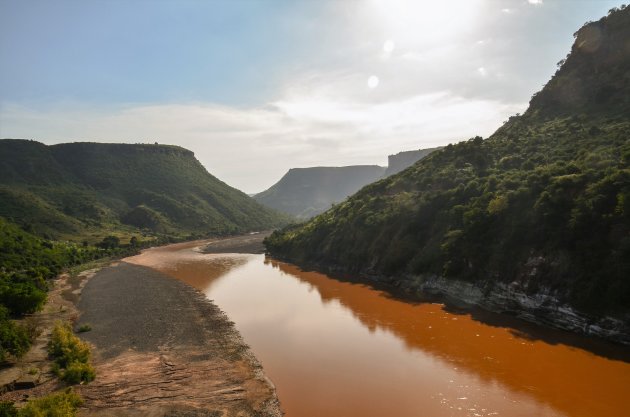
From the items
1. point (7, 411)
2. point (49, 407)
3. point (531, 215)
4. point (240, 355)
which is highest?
point (531, 215)

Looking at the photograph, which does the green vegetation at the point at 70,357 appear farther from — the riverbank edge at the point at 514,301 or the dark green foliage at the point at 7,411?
the riverbank edge at the point at 514,301

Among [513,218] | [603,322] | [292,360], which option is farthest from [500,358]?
[513,218]

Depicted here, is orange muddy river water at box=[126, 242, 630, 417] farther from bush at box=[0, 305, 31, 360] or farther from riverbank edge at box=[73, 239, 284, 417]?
bush at box=[0, 305, 31, 360]

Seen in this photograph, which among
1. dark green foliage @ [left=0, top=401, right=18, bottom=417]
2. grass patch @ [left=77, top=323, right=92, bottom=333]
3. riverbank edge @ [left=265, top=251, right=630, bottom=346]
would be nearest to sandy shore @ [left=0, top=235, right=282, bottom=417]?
grass patch @ [left=77, top=323, right=92, bottom=333]

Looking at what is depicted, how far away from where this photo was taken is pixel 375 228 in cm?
6244

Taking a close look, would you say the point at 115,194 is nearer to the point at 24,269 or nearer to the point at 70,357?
the point at 24,269

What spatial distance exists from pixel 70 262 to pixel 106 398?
62.9 meters

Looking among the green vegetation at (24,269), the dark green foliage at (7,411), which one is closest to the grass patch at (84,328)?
the green vegetation at (24,269)

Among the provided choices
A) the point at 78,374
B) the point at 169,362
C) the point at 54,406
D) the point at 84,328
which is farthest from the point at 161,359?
the point at 84,328

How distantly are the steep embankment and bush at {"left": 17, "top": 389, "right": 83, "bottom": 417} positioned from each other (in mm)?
33987

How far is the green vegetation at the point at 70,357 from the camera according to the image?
24.6 m

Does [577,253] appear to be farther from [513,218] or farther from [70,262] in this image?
[70,262]

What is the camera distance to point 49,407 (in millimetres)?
19438

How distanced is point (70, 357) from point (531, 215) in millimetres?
41094
